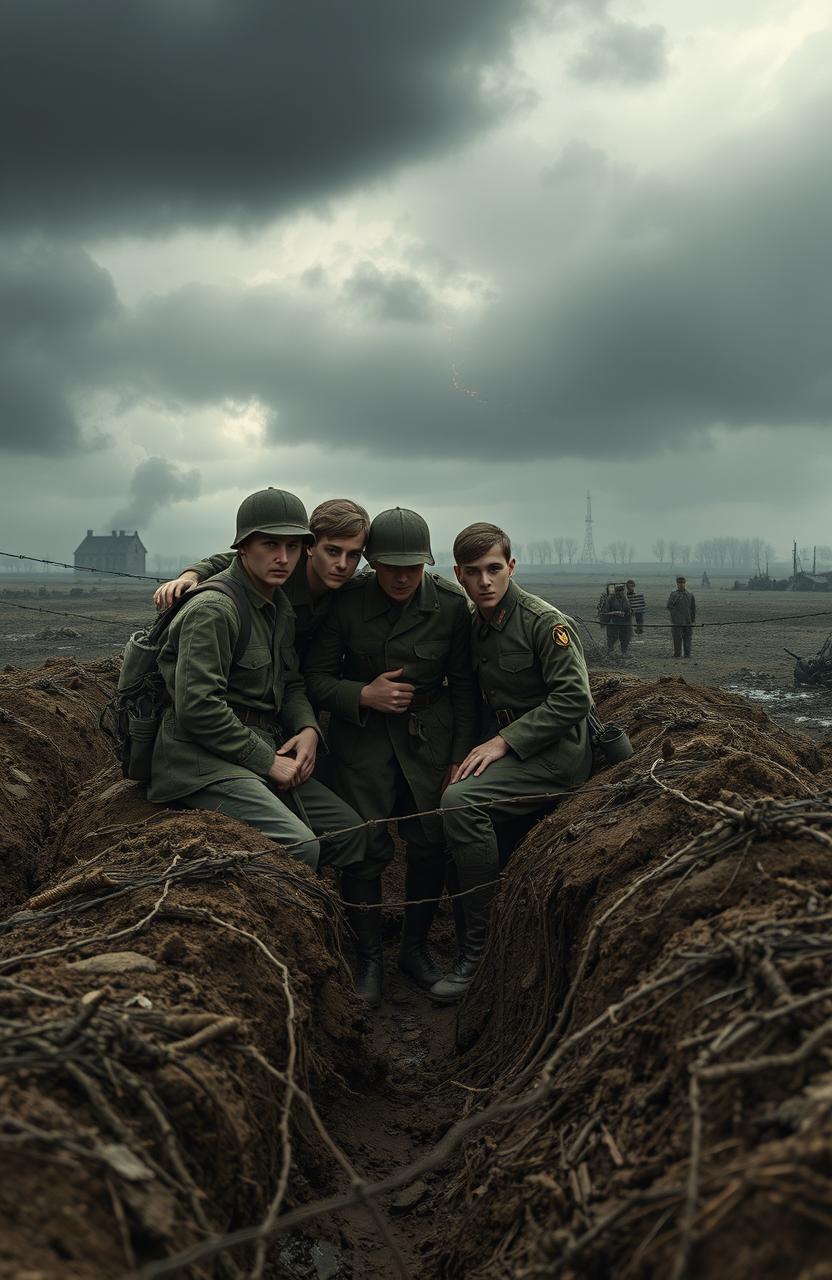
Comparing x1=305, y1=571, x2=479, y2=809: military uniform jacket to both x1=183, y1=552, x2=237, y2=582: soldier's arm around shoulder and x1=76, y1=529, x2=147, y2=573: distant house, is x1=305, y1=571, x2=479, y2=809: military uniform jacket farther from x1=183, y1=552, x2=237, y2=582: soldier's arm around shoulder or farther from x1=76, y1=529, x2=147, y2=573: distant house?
x1=76, y1=529, x2=147, y2=573: distant house

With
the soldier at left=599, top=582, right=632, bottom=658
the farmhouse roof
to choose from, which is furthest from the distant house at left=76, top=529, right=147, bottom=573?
the soldier at left=599, top=582, right=632, bottom=658

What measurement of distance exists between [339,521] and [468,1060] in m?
2.70

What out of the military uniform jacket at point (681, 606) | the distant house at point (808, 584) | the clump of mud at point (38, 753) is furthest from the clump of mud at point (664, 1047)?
the distant house at point (808, 584)

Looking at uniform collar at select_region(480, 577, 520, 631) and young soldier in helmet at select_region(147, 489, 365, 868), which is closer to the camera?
young soldier in helmet at select_region(147, 489, 365, 868)

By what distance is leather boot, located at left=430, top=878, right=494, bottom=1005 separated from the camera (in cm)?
514

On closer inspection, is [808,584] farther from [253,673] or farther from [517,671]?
[253,673]

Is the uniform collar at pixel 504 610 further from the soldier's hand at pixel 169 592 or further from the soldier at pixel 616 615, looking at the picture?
the soldier at pixel 616 615

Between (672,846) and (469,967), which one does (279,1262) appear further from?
(469,967)

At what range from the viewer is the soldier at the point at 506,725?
4.96m

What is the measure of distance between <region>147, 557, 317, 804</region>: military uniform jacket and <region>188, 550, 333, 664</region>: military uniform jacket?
0.24 meters

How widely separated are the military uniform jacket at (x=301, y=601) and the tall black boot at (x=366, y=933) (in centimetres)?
136

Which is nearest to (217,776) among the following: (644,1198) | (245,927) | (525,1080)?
(245,927)

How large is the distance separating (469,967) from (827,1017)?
3.40 m

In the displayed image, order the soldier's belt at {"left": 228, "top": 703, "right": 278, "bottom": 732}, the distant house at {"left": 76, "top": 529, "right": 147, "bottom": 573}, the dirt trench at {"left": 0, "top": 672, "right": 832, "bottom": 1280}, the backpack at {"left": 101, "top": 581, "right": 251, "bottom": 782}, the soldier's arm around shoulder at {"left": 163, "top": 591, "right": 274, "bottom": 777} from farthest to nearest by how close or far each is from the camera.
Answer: the distant house at {"left": 76, "top": 529, "right": 147, "bottom": 573} → the soldier's belt at {"left": 228, "top": 703, "right": 278, "bottom": 732} → the backpack at {"left": 101, "top": 581, "right": 251, "bottom": 782} → the soldier's arm around shoulder at {"left": 163, "top": 591, "right": 274, "bottom": 777} → the dirt trench at {"left": 0, "top": 672, "right": 832, "bottom": 1280}
